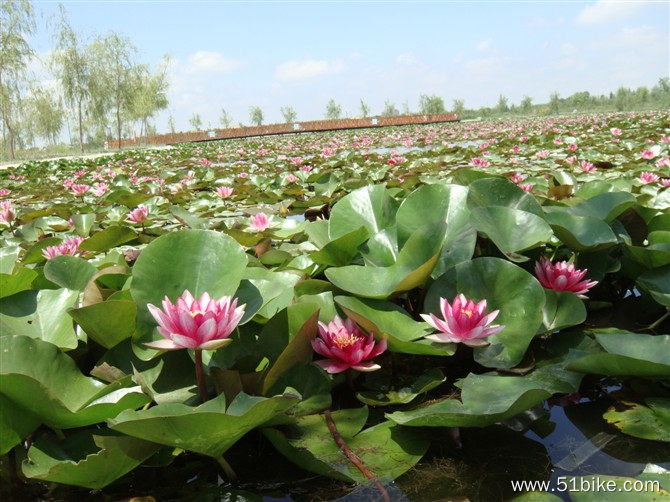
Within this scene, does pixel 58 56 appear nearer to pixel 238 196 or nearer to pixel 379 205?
pixel 238 196

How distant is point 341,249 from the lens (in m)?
1.31

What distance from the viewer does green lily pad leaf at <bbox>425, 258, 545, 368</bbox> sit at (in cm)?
98

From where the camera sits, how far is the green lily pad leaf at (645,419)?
0.81m

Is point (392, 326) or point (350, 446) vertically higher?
point (392, 326)

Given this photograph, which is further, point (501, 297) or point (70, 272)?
point (70, 272)

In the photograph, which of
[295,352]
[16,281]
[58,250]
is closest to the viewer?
[295,352]

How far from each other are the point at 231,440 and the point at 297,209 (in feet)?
8.52

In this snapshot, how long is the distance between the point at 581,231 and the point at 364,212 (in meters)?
0.60

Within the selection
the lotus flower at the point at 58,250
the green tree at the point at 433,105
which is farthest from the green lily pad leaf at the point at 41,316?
the green tree at the point at 433,105

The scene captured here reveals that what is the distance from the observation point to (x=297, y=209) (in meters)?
3.24

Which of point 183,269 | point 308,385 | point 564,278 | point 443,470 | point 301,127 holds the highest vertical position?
point 301,127

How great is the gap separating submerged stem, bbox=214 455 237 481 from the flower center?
0.96 ft

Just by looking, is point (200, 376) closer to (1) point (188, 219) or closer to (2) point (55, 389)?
(2) point (55, 389)

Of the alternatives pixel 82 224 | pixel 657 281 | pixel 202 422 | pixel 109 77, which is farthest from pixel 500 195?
pixel 109 77
